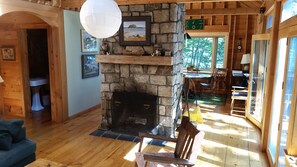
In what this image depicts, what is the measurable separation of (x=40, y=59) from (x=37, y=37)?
601 millimetres

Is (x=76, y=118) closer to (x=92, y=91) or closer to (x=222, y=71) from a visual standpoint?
(x=92, y=91)

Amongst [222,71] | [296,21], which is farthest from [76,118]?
[222,71]

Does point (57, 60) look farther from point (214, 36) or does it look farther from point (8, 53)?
point (214, 36)

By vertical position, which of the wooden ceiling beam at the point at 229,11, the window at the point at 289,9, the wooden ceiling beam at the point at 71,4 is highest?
the wooden ceiling beam at the point at 229,11

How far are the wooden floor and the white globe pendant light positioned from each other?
6.38 ft

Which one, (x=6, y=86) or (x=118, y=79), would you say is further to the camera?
(x=6, y=86)

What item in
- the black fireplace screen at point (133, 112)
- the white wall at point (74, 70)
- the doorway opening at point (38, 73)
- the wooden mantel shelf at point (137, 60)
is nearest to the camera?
the wooden mantel shelf at point (137, 60)

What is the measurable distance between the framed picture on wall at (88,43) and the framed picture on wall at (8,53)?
1.48 meters

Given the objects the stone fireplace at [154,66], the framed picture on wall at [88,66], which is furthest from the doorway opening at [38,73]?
the stone fireplace at [154,66]

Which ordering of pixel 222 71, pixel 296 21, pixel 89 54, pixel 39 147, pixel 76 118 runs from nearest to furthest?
pixel 296 21, pixel 39 147, pixel 76 118, pixel 89 54, pixel 222 71

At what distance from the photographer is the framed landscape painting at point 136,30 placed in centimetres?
402

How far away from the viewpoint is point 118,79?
4.35 meters

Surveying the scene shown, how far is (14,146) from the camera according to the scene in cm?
259

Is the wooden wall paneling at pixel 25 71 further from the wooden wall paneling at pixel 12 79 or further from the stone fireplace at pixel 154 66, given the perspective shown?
the stone fireplace at pixel 154 66
